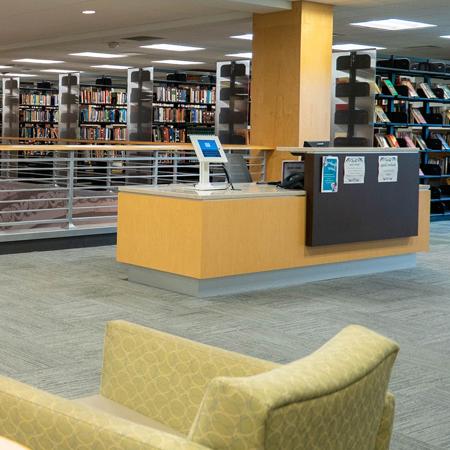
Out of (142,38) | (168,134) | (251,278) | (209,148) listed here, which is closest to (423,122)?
(142,38)

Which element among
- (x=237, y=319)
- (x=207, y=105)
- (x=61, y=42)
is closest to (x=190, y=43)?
(x=61, y=42)

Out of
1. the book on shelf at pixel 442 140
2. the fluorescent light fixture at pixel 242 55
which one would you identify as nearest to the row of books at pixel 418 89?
the book on shelf at pixel 442 140

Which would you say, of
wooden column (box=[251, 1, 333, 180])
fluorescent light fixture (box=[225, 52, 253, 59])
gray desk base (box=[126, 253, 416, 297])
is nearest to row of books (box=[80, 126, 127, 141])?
fluorescent light fixture (box=[225, 52, 253, 59])

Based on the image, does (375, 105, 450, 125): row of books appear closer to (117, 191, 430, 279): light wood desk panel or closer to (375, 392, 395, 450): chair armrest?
(117, 191, 430, 279): light wood desk panel

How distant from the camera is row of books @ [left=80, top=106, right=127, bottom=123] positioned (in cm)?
1788

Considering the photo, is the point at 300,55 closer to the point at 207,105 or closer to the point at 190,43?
the point at 190,43

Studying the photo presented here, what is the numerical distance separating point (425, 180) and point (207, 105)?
6.18 metres

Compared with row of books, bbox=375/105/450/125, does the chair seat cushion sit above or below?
below

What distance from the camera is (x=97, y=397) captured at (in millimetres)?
2561

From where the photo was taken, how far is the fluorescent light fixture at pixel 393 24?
10961 millimetres

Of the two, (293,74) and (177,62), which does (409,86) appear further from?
(177,62)

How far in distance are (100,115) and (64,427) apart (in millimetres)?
16635

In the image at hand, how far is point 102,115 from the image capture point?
18.0m

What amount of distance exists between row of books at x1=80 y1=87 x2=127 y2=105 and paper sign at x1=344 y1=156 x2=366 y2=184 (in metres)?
11.9
